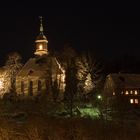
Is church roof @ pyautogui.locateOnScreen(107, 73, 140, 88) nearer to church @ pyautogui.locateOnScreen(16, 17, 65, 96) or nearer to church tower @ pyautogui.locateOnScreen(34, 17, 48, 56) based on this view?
church @ pyautogui.locateOnScreen(16, 17, 65, 96)

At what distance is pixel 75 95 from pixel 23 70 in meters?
20.6

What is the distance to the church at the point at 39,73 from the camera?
71.9m

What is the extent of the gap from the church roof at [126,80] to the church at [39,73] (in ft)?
28.4

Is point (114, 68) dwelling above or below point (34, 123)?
above

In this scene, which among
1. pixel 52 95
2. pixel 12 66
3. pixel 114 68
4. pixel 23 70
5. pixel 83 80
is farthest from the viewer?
pixel 114 68

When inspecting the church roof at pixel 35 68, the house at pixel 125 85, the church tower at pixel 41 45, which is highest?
the church tower at pixel 41 45

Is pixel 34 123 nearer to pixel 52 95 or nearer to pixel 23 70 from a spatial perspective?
pixel 52 95

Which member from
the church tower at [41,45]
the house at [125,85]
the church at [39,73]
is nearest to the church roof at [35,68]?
the church at [39,73]

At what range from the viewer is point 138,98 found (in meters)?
71.7

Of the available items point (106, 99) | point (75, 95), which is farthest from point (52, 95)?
point (106, 99)

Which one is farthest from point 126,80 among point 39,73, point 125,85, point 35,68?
point 35,68

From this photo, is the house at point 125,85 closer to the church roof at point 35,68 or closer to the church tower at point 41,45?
the church roof at point 35,68

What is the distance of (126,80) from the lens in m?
74.6

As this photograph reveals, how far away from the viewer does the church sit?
71.9 m
